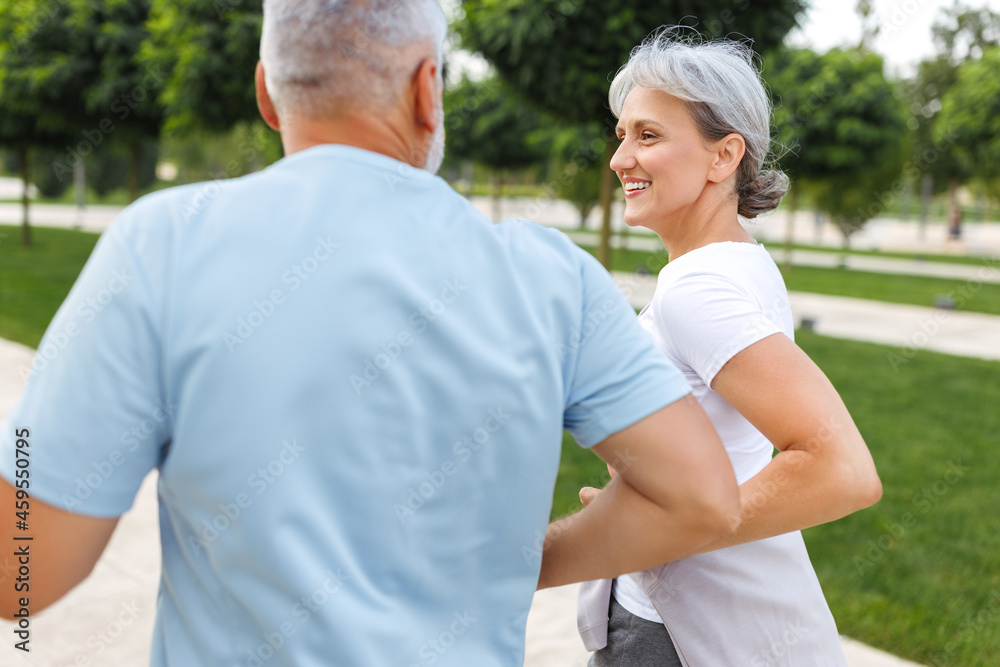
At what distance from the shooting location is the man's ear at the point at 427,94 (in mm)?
980

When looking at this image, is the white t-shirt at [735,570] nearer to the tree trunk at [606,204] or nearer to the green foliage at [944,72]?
the tree trunk at [606,204]

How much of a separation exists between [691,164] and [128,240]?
1004mm

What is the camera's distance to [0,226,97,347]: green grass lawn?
8633 mm

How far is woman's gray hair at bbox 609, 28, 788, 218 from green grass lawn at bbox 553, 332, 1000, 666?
2576 millimetres

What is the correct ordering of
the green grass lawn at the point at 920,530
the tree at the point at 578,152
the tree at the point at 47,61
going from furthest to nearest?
the tree at the point at 578,152 < the tree at the point at 47,61 < the green grass lawn at the point at 920,530

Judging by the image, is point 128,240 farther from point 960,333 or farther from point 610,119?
point 960,333

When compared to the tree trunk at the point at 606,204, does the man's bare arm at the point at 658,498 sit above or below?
above

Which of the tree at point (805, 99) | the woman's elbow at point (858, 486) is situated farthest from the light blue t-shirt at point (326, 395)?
the tree at point (805, 99)

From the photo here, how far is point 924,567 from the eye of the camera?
400 centimetres

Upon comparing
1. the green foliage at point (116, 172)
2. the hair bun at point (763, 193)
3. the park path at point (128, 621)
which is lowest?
the green foliage at point (116, 172)

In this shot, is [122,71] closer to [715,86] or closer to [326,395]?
[715,86]

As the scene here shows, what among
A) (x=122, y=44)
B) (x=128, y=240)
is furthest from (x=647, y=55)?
(x=122, y=44)

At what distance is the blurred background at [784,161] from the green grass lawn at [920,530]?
14mm

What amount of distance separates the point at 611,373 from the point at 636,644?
29.9 inches
